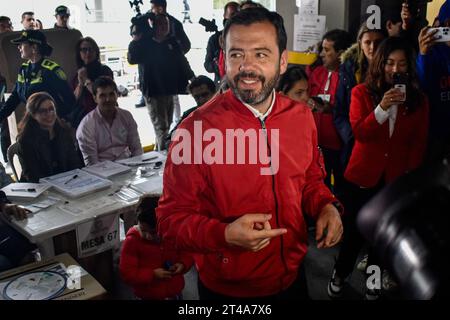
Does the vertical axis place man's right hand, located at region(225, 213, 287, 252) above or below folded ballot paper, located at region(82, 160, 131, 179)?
above

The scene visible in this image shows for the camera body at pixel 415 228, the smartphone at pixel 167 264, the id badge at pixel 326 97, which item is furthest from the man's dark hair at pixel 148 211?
the id badge at pixel 326 97

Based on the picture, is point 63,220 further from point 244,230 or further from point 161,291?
point 244,230

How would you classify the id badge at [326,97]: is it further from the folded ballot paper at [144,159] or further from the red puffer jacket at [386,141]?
the folded ballot paper at [144,159]

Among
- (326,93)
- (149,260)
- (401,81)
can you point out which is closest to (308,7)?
(326,93)

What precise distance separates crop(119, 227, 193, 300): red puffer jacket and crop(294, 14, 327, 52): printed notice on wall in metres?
2.78

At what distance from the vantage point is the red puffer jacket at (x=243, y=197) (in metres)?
1.27

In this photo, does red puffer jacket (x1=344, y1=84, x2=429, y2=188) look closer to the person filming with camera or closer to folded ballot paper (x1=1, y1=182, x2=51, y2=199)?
folded ballot paper (x1=1, y1=182, x2=51, y2=199)

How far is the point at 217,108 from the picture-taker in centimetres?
135

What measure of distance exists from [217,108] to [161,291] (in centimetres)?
124

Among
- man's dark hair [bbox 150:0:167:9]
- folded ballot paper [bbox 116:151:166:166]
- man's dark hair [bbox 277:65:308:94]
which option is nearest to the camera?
man's dark hair [bbox 277:65:308:94]

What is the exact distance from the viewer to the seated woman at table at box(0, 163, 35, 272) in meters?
2.36

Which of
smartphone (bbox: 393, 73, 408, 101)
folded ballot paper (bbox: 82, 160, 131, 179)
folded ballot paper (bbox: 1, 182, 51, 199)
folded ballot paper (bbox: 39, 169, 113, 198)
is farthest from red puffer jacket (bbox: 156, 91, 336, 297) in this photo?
folded ballot paper (bbox: 82, 160, 131, 179)

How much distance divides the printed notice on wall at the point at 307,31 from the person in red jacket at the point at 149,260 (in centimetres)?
270

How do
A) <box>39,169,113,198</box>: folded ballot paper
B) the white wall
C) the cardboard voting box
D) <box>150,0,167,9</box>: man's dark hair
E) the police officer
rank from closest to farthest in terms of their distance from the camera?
the cardboard voting box
<box>39,169,113,198</box>: folded ballot paper
the police officer
the white wall
<box>150,0,167,9</box>: man's dark hair
